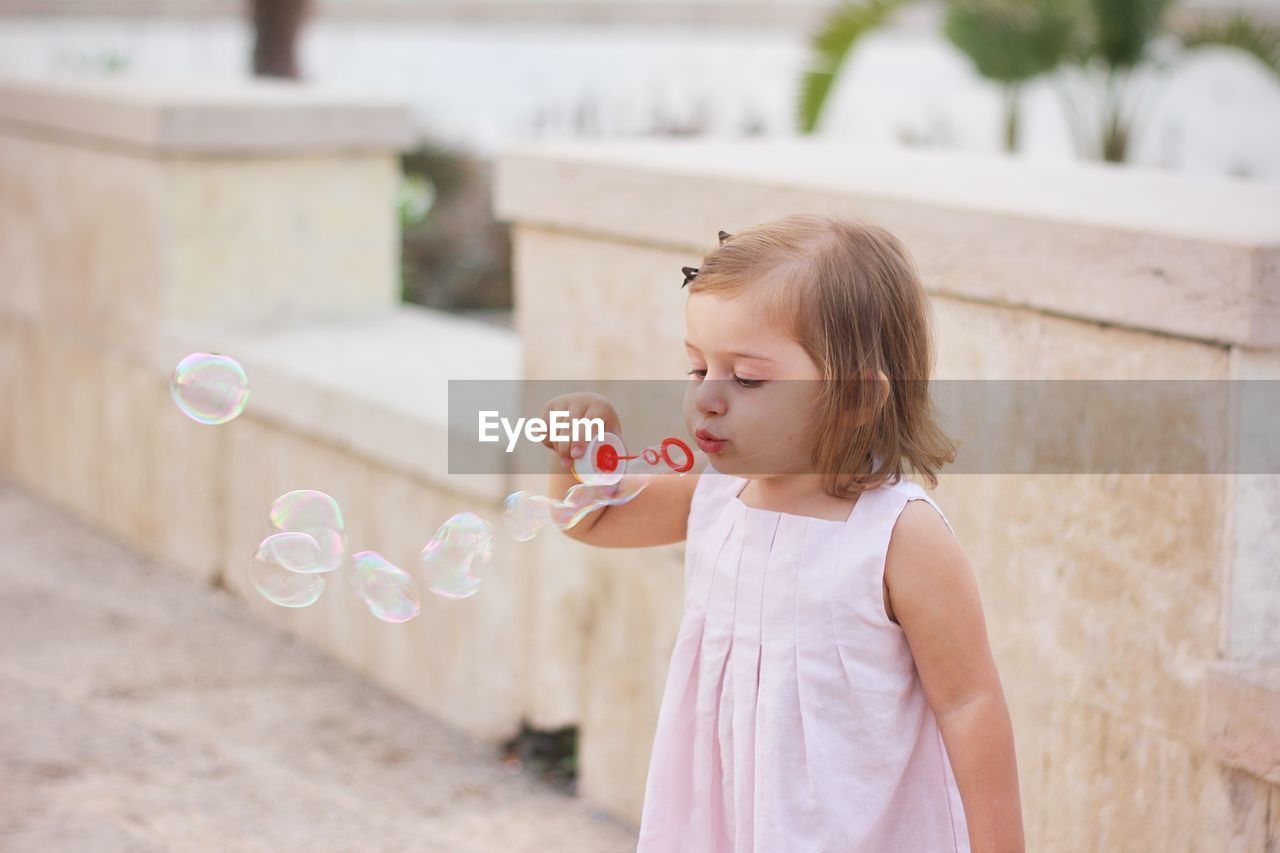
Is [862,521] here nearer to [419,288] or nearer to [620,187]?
[620,187]

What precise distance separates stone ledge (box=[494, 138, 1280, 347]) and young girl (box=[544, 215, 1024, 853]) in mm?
576

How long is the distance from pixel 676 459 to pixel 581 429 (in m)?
0.16

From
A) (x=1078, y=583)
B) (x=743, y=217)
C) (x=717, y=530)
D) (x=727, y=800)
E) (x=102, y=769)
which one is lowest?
(x=102, y=769)

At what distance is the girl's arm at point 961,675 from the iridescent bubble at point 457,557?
2.30 ft

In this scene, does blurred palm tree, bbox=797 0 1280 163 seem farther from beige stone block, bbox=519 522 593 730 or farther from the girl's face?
the girl's face

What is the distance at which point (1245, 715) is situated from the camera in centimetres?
236

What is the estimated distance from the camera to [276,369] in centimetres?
484

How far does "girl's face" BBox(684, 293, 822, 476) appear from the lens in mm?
1854

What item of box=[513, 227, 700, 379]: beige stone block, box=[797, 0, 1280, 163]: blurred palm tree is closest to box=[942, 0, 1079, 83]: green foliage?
box=[797, 0, 1280, 163]: blurred palm tree

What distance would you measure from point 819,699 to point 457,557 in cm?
65

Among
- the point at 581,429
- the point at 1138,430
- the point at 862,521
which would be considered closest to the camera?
the point at 862,521

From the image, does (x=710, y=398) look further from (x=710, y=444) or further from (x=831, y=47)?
(x=831, y=47)

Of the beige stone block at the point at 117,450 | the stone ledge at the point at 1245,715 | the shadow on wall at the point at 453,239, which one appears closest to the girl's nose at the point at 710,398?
the stone ledge at the point at 1245,715

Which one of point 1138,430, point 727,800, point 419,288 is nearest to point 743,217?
point 1138,430
